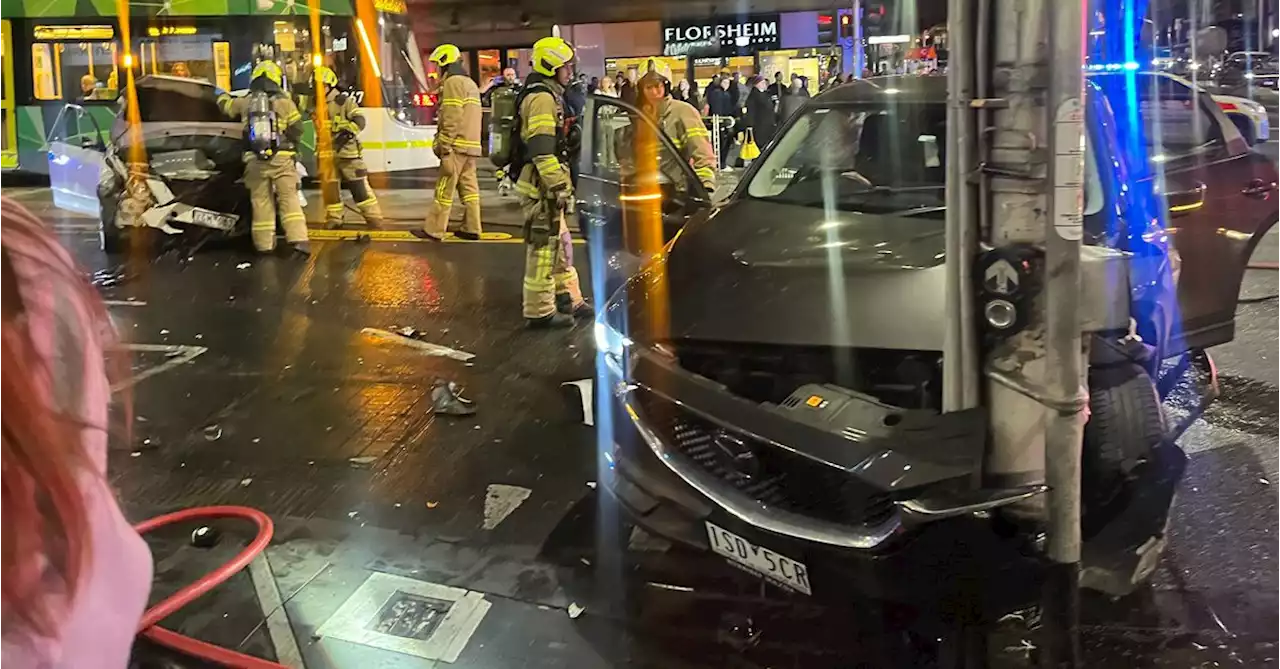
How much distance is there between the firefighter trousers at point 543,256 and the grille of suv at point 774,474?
4.00 m

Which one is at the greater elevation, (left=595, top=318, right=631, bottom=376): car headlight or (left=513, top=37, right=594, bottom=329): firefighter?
(left=513, top=37, right=594, bottom=329): firefighter

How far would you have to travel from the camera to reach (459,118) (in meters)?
11.5

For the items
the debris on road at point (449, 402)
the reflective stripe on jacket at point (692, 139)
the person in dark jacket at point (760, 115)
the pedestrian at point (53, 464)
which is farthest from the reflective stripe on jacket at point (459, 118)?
the pedestrian at point (53, 464)

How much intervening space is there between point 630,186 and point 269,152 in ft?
19.2

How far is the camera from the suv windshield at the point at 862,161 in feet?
15.6

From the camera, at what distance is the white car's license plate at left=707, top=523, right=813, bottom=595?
3.16m

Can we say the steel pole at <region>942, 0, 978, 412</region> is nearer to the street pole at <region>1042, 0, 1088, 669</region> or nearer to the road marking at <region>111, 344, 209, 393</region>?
the street pole at <region>1042, 0, 1088, 669</region>

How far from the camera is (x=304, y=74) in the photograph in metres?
14.1

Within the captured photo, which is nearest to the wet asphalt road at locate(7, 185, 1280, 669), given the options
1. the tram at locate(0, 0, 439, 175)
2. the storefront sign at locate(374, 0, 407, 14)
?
the tram at locate(0, 0, 439, 175)

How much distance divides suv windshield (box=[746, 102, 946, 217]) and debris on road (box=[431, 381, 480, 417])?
1935mm

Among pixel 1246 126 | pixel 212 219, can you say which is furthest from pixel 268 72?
pixel 1246 126

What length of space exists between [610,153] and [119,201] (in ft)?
22.8

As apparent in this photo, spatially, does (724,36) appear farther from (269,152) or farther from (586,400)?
(586,400)

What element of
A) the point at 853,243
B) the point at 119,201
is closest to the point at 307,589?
the point at 853,243
